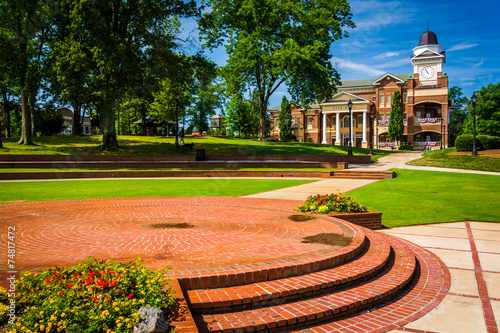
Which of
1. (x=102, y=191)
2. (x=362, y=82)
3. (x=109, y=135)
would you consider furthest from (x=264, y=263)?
(x=362, y=82)

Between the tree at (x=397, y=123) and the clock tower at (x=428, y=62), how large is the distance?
8.49m

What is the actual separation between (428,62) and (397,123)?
1710 cm

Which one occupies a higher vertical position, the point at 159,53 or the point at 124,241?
the point at 159,53

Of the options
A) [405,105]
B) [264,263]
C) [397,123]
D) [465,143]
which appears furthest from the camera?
[405,105]

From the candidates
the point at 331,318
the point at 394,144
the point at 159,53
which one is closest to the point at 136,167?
the point at 159,53

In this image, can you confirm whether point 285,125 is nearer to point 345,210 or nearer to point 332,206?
point 332,206

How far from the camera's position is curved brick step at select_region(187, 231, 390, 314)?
13.2 ft

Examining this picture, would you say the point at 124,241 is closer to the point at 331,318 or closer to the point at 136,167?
the point at 331,318

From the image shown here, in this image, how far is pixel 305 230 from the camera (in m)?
7.23

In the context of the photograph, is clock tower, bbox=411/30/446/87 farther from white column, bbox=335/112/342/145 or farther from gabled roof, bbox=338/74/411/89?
white column, bbox=335/112/342/145

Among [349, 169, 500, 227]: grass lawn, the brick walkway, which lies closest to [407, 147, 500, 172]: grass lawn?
[349, 169, 500, 227]: grass lawn

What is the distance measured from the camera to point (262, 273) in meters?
4.57

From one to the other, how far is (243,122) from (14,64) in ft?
137

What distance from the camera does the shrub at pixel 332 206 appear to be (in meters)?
9.13
